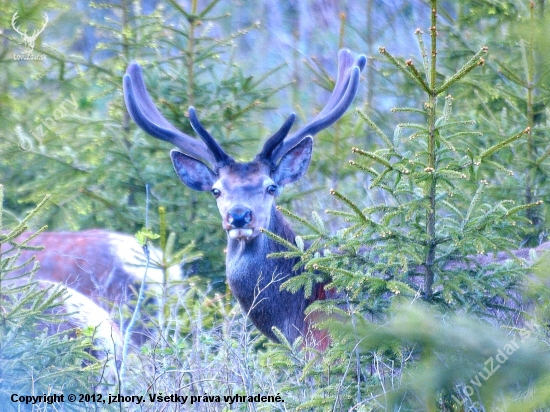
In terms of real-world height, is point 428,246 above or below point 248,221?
above

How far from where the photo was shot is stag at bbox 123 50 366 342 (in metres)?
5.21

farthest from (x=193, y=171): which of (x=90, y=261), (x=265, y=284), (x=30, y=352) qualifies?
(x=30, y=352)

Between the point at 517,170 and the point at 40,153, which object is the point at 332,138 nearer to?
the point at 517,170

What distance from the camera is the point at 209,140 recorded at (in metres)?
5.51

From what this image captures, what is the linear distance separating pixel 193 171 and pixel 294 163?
704 millimetres

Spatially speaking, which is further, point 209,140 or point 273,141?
point 273,141

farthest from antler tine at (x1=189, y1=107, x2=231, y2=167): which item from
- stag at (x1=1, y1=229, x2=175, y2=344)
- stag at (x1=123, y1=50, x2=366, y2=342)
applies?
stag at (x1=1, y1=229, x2=175, y2=344)

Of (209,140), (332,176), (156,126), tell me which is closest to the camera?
(209,140)

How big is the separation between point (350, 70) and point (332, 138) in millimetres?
1667

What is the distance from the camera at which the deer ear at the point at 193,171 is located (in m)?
5.75

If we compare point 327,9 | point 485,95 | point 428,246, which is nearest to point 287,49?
point 327,9

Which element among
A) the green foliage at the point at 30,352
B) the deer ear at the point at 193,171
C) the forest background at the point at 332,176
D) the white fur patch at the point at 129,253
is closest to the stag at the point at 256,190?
the deer ear at the point at 193,171

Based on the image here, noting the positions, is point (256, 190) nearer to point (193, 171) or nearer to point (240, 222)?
point (240, 222)

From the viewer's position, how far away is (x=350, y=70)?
6.16 metres
